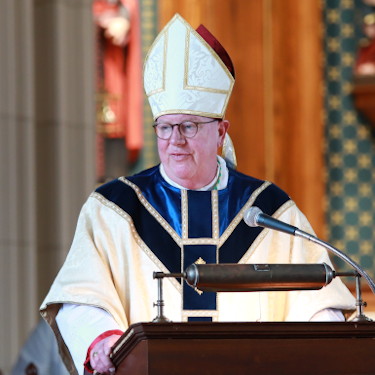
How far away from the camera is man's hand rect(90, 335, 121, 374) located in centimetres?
227

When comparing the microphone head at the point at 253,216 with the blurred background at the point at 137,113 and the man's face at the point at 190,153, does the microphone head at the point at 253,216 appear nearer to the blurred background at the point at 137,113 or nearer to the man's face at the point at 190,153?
the man's face at the point at 190,153

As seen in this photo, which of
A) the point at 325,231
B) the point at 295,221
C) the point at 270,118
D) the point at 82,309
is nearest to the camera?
the point at 82,309

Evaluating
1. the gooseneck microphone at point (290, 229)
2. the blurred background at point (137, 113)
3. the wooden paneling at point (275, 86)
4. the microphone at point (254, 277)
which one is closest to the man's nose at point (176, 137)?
the gooseneck microphone at point (290, 229)

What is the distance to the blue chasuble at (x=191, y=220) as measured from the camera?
9.57ft

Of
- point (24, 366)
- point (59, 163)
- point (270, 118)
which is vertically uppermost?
point (270, 118)

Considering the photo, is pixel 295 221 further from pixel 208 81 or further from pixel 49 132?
pixel 49 132

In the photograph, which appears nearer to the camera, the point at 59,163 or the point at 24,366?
the point at 24,366

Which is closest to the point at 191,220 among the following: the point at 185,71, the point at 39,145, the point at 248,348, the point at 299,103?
the point at 185,71

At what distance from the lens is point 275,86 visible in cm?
726

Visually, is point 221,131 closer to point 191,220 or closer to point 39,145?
point 191,220

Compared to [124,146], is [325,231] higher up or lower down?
lower down

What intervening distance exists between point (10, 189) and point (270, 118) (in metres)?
3.10

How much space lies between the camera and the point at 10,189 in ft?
15.9

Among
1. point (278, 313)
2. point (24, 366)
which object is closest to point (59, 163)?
point (24, 366)
